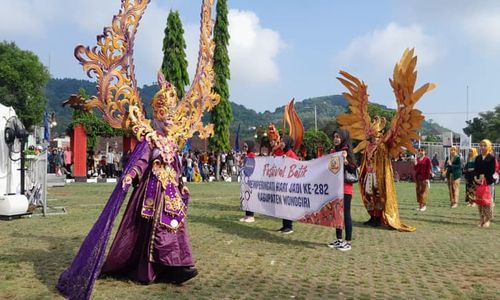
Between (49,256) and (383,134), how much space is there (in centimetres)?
673

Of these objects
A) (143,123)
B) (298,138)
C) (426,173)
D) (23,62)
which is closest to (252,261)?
(143,123)

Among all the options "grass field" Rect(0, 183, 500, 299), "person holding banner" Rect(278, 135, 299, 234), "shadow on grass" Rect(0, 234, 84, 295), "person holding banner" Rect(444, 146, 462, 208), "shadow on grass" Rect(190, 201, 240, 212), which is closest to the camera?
"grass field" Rect(0, 183, 500, 299)

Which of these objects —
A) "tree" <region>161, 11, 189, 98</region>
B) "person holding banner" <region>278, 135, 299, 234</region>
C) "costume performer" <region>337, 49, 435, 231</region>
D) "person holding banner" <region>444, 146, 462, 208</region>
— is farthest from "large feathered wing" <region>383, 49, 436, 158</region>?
"tree" <region>161, 11, 189, 98</region>

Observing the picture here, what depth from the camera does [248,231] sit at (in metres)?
9.29

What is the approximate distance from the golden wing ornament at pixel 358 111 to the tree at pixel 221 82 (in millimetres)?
23184

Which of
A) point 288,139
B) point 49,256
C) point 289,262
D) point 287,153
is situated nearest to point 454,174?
point 288,139

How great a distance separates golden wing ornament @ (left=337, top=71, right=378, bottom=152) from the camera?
10.4m

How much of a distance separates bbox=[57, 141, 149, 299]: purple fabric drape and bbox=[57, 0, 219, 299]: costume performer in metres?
0.01

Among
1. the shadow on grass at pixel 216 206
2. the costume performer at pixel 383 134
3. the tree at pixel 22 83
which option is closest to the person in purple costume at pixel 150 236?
the costume performer at pixel 383 134

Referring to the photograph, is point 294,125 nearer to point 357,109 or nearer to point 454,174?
point 357,109

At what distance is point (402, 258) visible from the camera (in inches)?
281

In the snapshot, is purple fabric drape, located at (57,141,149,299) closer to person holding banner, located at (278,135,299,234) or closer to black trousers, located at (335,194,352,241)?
black trousers, located at (335,194,352,241)

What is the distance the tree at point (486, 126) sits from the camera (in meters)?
63.1

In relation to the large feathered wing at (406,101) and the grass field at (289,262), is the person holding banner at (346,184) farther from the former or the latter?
the large feathered wing at (406,101)
